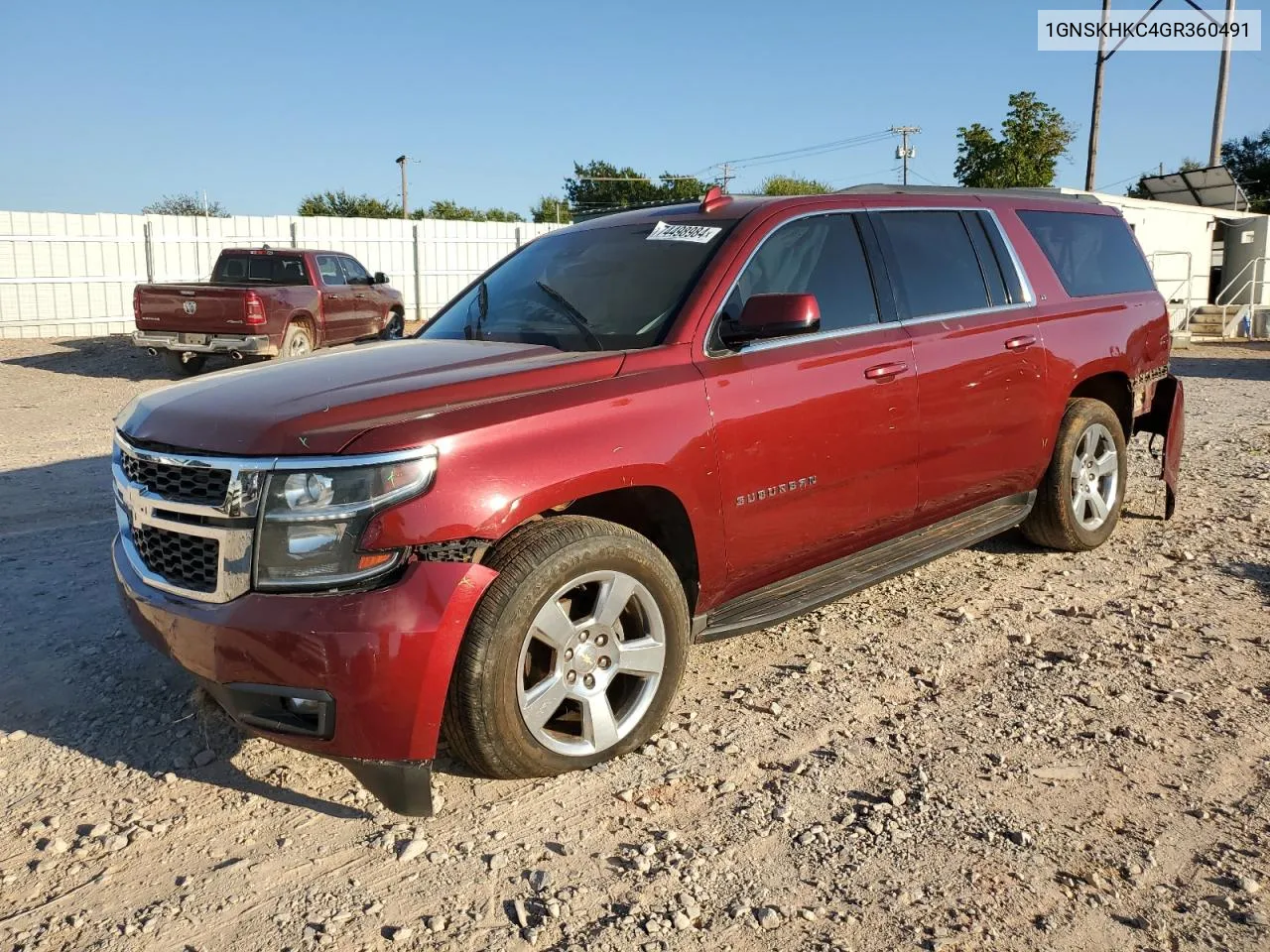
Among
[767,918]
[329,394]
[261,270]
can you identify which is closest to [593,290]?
[329,394]

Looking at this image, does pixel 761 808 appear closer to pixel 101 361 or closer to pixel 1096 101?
pixel 101 361

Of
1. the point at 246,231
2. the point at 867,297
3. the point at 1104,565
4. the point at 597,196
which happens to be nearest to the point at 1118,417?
the point at 1104,565

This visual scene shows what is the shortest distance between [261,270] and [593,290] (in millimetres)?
12868

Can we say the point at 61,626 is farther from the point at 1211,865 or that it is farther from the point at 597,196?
the point at 597,196

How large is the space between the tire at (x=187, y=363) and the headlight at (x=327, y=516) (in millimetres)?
12840

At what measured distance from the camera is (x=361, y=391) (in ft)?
10.1

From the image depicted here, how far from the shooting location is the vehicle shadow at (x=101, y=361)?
619 inches

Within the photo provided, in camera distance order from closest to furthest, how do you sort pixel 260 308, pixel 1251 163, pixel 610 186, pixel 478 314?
1. pixel 478 314
2. pixel 260 308
3. pixel 1251 163
4. pixel 610 186

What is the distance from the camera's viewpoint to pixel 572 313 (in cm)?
394

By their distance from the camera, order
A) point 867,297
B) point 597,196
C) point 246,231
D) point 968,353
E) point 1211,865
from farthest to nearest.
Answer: point 597,196, point 246,231, point 968,353, point 867,297, point 1211,865

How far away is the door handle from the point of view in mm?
4074

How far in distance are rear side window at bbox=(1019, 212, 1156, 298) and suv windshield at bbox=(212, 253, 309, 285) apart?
12.2 m

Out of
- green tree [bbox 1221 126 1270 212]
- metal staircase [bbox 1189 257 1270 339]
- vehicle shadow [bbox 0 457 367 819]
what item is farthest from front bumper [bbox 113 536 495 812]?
green tree [bbox 1221 126 1270 212]

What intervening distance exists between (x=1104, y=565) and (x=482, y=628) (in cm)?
400
